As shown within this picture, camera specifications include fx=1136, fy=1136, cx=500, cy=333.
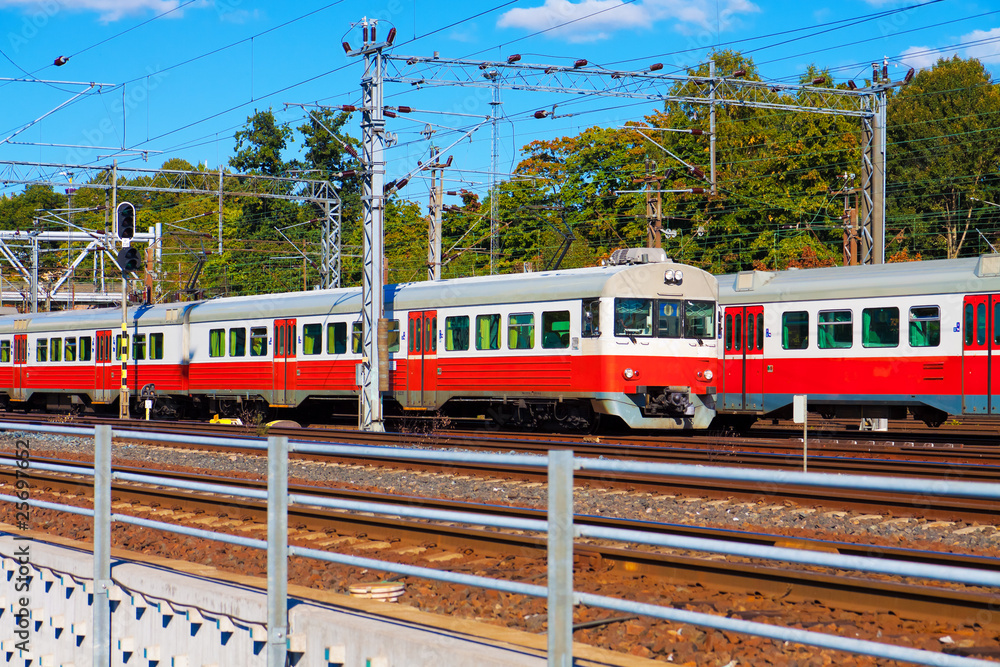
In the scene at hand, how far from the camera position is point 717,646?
→ 19.7ft

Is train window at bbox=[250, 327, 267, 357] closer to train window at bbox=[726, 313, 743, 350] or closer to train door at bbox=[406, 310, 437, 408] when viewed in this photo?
train door at bbox=[406, 310, 437, 408]

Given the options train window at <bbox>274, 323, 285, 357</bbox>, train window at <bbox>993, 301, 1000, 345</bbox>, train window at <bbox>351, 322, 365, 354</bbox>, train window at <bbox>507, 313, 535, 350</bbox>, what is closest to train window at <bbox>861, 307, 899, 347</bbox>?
train window at <bbox>993, 301, 1000, 345</bbox>

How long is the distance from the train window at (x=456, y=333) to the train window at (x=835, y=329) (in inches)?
266

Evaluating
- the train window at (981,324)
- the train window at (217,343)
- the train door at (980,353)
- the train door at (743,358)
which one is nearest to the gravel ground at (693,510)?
the train door at (980,353)

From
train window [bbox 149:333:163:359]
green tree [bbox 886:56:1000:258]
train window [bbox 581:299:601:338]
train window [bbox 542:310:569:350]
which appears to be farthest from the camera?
green tree [bbox 886:56:1000:258]

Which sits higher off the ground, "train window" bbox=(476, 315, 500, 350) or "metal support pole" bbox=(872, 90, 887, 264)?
"metal support pole" bbox=(872, 90, 887, 264)

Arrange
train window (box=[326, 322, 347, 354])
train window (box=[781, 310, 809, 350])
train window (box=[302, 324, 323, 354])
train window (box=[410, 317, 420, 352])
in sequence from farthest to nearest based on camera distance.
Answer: train window (box=[302, 324, 323, 354]) < train window (box=[326, 322, 347, 354]) < train window (box=[410, 317, 420, 352]) < train window (box=[781, 310, 809, 350])

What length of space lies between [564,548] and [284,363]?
74.8ft

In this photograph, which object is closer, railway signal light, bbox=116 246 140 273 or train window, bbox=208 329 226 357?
railway signal light, bbox=116 246 140 273

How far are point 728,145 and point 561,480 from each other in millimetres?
56221

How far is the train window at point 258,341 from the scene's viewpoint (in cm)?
2717

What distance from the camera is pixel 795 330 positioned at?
2206cm

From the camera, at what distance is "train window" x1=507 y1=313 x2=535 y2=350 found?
69.4ft

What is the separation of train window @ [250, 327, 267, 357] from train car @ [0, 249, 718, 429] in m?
0.04
